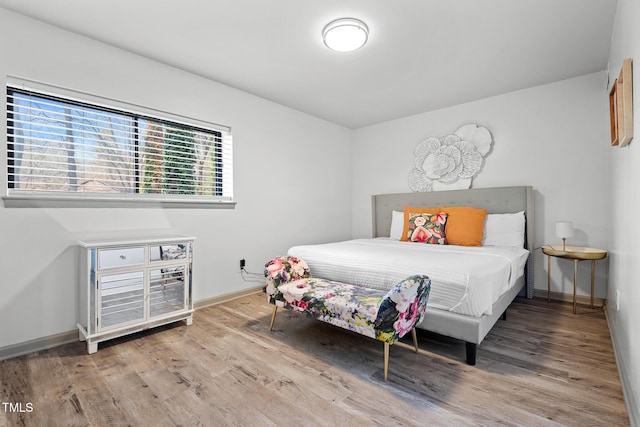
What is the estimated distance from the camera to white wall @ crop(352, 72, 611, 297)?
3.11 m

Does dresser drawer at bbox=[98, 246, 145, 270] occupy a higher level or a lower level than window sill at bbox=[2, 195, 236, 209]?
lower

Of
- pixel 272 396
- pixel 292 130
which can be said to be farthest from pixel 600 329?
pixel 292 130

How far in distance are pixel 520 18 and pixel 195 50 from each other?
2.57m

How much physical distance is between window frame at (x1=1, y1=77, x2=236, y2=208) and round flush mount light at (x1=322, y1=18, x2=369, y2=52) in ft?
5.11

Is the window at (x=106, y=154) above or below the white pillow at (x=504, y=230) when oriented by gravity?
→ above

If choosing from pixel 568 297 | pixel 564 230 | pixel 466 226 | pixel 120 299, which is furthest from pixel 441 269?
pixel 120 299

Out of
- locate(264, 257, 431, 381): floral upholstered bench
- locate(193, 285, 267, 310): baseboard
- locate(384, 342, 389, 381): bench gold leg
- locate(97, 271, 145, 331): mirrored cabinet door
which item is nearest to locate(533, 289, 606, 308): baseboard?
locate(264, 257, 431, 381): floral upholstered bench

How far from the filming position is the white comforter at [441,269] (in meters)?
1.94

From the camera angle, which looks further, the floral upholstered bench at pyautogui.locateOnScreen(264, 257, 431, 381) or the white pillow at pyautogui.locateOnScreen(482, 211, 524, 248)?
the white pillow at pyautogui.locateOnScreen(482, 211, 524, 248)

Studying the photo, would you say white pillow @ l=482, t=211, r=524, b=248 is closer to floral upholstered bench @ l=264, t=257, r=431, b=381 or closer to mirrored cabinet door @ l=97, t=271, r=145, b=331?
floral upholstered bench @ l=264, t=257, r=431, b=381

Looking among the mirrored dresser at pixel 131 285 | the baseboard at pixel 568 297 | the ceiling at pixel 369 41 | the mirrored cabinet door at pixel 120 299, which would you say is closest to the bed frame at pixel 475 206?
the baseboard at pixel 568 297

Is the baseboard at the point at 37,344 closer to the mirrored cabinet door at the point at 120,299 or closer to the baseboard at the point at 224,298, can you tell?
the mirrored cabinet door at the point at 120,299

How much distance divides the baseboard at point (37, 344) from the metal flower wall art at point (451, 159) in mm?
4061

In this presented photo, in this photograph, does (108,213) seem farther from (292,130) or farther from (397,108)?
(397,108)
